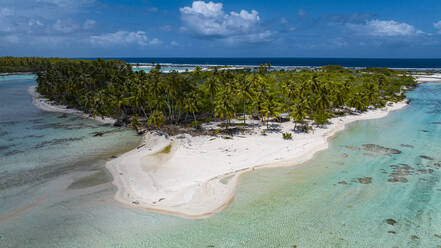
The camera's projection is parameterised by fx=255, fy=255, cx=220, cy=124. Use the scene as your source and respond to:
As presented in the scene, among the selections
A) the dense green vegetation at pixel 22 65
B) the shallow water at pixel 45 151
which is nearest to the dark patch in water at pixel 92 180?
the shallow water at pixel 45 151

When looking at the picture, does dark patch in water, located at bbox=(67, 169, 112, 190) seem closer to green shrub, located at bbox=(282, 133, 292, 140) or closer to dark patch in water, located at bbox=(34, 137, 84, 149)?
dark patch in water, located at bbox=(34, 137, 84, 149)

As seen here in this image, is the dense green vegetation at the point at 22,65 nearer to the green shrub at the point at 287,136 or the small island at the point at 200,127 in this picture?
the small island at the point at 200,127

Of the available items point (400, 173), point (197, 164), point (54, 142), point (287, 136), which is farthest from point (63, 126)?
point (400, 173)

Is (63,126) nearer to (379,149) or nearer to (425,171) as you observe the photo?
(379,149)

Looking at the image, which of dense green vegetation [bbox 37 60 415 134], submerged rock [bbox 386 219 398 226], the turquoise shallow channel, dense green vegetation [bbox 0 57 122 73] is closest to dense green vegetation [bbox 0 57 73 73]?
dense green vegetation [bbox 0 57 122 73]

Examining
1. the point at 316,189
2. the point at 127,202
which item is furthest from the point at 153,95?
the point at 316,189

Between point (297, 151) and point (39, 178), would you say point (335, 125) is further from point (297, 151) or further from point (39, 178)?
point (39, 178)
